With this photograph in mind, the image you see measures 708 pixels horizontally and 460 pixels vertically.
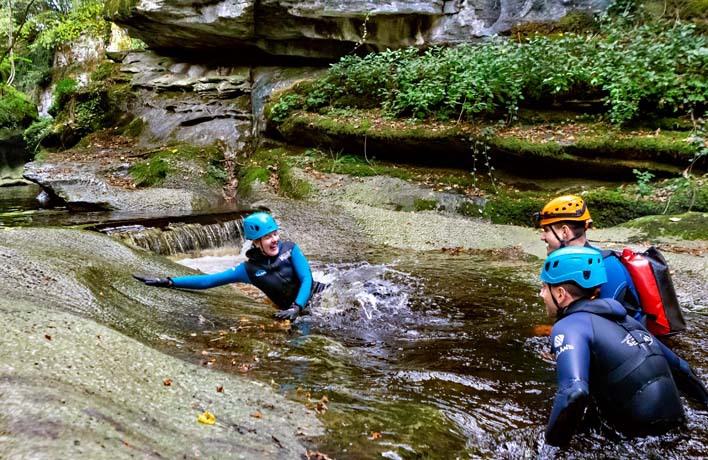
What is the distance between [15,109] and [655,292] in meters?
26.5

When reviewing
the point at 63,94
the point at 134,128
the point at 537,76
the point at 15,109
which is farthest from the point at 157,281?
the point at 15,109

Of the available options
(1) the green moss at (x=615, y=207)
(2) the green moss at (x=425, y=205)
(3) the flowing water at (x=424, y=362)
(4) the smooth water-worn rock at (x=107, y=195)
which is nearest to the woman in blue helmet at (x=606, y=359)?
(3) the flowing water at (x=424, y=362)

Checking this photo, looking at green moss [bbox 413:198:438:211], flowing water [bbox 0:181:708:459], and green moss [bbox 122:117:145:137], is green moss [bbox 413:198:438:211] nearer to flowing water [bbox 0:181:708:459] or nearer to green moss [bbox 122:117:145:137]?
flowing water [bbox 0:181:708:459]

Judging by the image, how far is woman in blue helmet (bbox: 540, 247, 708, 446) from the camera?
2.64 metres

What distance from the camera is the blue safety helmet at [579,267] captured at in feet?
9.36

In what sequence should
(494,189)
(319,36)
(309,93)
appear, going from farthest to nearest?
(319,36)
(309,93)
(494,189)

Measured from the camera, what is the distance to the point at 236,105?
16.4 meters

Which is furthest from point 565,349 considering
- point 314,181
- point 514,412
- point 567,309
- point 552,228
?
point 314,181

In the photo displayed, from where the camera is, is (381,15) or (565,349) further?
(381,15)

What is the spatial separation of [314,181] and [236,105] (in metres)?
5.74

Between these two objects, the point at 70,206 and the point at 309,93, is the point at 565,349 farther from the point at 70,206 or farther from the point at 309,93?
the point at 309,93

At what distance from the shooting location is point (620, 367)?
2.74m

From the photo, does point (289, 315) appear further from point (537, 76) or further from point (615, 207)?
point (537, 76)

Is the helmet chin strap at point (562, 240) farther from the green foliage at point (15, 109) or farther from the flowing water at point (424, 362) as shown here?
the green foliage at point (15, 109)
